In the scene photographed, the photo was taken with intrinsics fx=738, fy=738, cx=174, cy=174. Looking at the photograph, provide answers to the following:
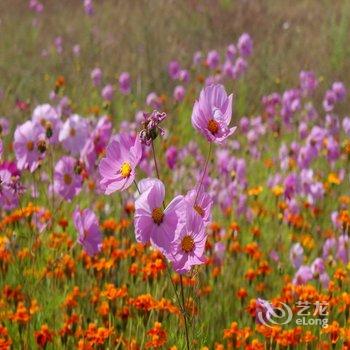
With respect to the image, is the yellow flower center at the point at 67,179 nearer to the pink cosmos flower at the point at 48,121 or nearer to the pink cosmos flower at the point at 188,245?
the pink cosmos flower at the point at 48,121

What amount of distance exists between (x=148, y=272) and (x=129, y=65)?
516 centimetres

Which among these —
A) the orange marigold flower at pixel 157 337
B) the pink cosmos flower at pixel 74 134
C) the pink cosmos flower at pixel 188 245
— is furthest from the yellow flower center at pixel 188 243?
the pink cosmos flower at pixel 74 134

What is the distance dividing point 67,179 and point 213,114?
1.11 meters

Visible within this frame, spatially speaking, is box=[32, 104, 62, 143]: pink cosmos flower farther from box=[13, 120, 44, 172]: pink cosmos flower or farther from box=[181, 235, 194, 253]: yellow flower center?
box=[181, 235, 194, 253]: yellow flower center

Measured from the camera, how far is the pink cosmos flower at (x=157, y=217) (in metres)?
1.38

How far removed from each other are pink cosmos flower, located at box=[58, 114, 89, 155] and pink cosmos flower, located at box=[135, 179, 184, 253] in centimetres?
126

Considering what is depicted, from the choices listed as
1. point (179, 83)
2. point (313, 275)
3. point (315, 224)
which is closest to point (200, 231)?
point (313, 275)

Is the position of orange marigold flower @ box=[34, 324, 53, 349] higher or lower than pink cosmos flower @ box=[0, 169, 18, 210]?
lower

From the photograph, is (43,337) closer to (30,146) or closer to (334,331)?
(30,146)

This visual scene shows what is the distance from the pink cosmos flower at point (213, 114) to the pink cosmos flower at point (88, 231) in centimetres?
75

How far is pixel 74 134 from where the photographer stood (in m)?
2.65

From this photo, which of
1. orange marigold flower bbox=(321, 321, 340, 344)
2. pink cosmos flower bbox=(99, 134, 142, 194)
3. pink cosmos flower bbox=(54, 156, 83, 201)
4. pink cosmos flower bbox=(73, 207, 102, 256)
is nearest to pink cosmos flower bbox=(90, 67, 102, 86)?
pink cosmos flower bbox=(54, 156, 83, 201)

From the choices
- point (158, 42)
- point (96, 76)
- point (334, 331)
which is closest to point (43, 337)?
point (334, 331)

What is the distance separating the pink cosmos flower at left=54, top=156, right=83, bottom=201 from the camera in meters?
2.46
